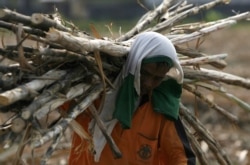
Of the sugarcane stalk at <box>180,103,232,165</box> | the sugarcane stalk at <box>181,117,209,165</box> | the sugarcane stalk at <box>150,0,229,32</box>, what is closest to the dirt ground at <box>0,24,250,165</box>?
the sugarcane stalk at <box>180,103,232,165</box>

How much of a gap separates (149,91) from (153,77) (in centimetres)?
14

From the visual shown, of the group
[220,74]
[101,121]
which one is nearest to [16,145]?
[101,121]

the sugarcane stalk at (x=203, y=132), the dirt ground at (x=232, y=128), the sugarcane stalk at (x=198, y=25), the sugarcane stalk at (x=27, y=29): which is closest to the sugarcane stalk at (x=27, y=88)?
the sugarcane stalk at (x=27, y=29)

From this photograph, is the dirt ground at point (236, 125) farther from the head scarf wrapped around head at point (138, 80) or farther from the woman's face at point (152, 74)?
the woman's face at point (152, 74)

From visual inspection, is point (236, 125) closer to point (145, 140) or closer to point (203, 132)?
point (203, 132)

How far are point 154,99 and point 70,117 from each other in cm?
58

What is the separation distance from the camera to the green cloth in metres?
4.74

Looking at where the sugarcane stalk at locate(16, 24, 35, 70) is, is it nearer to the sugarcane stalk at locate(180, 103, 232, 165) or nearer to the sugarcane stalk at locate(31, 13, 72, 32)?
the sugarcane stalk at locate(31, 13, 72, 32)

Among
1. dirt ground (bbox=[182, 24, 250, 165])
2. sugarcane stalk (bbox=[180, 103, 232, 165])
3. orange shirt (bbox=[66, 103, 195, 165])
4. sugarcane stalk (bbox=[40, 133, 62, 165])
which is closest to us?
sugarcane stalk (bbox=[40, 133, 62, 165])

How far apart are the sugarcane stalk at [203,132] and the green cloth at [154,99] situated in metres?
0.54

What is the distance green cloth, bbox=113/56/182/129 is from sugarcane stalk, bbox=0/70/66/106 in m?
0.35

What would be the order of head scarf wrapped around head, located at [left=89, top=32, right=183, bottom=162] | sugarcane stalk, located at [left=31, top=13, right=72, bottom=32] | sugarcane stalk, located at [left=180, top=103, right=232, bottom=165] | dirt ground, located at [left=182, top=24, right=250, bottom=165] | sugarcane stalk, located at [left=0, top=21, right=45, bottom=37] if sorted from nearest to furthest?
1. sugarcane stalk, located at [left=31, top=13, right=72, bottom=32]
2. sugarcane stalk, located at [left=0, top=21, right=45, bottom=37]
3. head scarf wrapped around head, located at [left=89, top=32, right=183, bottom=162]
4. sugarcane stalk, located at [left=180, top=103, right=232, bottom=165]
5. dirt ground, located at [left=182, top=24, right=250, bottom=165]

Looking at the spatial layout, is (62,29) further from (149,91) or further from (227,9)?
(227,9)

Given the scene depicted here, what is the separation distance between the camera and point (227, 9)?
36.8m
